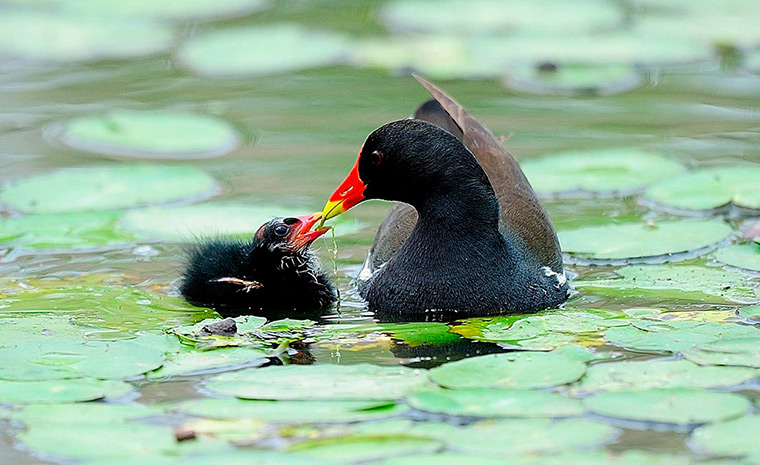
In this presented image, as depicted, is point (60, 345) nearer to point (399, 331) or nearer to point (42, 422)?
point (42, 422)

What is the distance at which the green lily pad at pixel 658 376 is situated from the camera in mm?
A: 3801

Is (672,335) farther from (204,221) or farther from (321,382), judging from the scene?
(204,221)

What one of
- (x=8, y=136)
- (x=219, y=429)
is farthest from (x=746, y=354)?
(x=8, y=136)

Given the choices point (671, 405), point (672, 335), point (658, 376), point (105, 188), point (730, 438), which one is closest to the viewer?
point (730, 438)

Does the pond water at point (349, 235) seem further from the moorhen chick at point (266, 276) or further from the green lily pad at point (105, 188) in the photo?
the moorhen chick at point (266, 276)

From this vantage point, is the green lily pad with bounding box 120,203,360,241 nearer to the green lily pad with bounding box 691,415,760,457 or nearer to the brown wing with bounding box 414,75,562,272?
the brown wing with bounding box 414,75,562,272

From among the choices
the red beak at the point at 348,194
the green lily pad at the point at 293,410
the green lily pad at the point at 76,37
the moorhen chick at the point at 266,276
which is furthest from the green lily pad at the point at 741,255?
the green lily pad at the point at 76,37

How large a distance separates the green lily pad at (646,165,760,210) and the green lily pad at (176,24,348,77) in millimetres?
3153

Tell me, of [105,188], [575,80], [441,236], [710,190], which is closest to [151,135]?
[105,188]

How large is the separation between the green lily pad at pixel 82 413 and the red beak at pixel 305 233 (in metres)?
1.51

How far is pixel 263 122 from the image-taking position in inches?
302

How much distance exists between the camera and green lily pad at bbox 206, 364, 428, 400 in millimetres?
3789

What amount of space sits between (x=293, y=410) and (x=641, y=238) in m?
2.48

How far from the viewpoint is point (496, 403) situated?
12.1 ft
